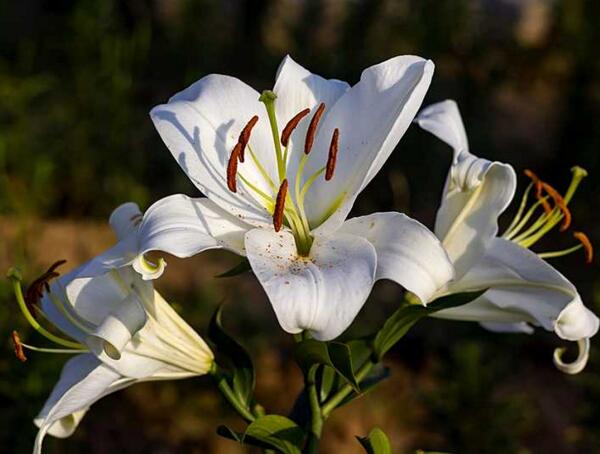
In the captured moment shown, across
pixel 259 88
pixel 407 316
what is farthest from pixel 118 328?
pixel 259 88

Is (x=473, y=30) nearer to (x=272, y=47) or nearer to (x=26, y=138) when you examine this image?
(x=272, y=47)

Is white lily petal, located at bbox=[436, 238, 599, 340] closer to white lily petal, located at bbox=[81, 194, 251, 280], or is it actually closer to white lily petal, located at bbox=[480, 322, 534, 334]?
white lily petal, located at bbox=[480, 322, 534, 334]

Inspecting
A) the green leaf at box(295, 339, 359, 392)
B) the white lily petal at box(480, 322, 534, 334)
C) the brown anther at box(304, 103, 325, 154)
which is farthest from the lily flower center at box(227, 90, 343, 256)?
the white lily petal at box(480, 322, 534, 334)

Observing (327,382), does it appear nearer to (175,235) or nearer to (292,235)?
(292,235)

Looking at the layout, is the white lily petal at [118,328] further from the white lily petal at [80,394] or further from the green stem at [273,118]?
the green stem at [273,118]

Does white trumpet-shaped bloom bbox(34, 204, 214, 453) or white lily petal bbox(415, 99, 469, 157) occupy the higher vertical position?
white lily petal bbox(415, 99, 469, 157)

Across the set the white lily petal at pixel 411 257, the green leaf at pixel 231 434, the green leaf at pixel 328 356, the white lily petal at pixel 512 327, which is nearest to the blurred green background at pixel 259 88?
the white lily petal at pixel 512 327
